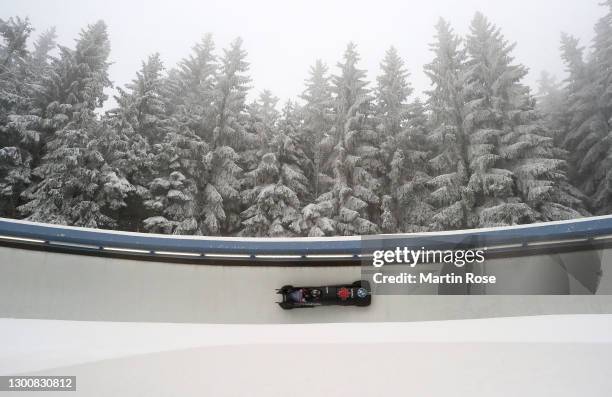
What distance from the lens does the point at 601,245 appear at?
3.91m

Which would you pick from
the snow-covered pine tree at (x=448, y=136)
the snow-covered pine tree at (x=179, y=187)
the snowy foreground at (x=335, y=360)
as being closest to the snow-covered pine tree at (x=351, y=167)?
the snow-covered pine tree at (x=448, y=136)

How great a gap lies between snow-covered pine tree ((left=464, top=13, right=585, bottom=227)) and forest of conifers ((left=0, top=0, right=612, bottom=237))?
5 cm

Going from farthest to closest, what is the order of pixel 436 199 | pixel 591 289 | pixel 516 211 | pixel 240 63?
pixel 240 63, pixel 436 199, pixel 516 211, pixel 591 289

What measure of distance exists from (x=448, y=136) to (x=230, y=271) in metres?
11.0

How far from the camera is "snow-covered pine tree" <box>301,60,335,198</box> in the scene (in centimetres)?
1367

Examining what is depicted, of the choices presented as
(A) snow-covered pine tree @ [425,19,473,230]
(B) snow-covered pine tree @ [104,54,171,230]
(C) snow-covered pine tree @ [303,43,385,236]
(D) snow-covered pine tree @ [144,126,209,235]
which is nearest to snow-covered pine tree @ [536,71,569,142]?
(A) snow-covered pine tree @ [425,19,473,230]

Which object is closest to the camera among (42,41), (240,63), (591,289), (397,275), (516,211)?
(591,289)

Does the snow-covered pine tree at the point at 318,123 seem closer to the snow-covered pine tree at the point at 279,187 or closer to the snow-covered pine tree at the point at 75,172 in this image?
the snow-covered pine tree at the point at 279,187

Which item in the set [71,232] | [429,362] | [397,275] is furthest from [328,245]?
[71,232]

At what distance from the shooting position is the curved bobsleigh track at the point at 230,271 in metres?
4.10

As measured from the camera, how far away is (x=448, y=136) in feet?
41.0

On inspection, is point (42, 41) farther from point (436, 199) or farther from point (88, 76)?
point (436, 199)

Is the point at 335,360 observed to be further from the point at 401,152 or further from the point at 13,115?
the point at 13,115

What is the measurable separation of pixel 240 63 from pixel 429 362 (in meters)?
15.5
